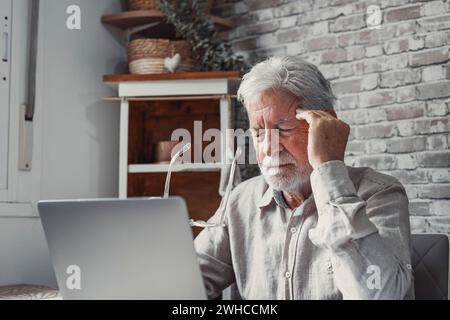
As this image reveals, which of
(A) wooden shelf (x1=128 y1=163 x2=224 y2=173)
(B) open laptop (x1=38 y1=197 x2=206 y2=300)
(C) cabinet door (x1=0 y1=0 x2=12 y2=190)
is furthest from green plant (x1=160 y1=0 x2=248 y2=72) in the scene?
(B) open laptop (x1=38 y1=197 x2=206 y2=300)

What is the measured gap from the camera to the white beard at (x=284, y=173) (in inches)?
66.4

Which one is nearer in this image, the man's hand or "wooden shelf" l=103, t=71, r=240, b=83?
the man's hand

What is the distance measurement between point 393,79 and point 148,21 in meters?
1.12

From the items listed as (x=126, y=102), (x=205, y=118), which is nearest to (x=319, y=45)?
(x=205, y=118)

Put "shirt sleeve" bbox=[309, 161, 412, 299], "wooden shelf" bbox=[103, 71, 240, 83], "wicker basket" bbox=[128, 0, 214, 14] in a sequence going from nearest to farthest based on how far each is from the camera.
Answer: "shirt sleeve" bbox=[309, 161, 412, 299]
"wooden shelf" bbox=[103, 71, 240, 83]
"wicker basket" bbox=[128, 0, 214, 14]

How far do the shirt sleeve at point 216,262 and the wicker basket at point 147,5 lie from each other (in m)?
1.38

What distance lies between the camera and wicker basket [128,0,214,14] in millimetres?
2871

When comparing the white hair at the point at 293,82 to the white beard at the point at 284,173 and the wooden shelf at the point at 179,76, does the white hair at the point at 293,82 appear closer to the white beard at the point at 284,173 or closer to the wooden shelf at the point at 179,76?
the white beard at the point at 284,173

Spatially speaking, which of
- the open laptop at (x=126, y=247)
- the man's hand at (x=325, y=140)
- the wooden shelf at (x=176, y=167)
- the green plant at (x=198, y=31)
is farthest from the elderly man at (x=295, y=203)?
the green plant at (x=198, y=31)

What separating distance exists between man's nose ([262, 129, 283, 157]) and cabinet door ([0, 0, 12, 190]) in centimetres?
122

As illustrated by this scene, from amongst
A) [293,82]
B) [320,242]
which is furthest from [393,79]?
[320,242]

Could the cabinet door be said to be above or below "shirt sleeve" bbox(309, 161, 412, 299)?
above

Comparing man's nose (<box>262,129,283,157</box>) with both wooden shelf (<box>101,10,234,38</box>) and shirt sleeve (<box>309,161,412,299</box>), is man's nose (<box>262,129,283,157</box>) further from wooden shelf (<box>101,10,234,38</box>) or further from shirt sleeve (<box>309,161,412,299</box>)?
wooden shelf (<box>101,10,234,38</box>)
